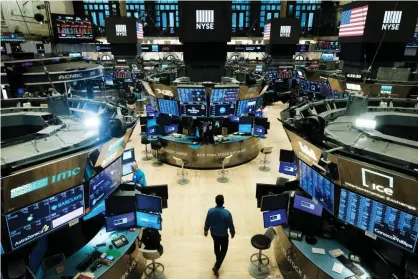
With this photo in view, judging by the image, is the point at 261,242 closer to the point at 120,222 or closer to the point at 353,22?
the point at 120,222

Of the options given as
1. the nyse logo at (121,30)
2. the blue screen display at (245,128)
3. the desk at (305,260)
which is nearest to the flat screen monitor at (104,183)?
the desk at (305,260)

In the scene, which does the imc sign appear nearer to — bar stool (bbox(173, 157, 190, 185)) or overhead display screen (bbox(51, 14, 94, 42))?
bar stool (bbox(173, 157, 190, 185))

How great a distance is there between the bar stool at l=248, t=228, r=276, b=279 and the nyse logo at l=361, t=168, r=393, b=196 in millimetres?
2620

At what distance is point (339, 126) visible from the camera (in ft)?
19.0

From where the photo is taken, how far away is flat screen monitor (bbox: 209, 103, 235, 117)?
1219 centimetres

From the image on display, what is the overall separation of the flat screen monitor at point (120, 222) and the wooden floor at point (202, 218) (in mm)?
1403

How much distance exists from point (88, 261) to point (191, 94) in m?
7.88

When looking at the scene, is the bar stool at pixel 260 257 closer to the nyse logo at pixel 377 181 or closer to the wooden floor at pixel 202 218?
the wooden floor at pixel 202 218

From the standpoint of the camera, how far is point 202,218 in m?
8.45

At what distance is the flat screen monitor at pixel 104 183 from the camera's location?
5.13 meters

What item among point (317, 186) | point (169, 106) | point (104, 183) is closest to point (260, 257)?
point (317, 186)

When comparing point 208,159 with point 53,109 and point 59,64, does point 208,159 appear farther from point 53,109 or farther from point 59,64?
point 59,64

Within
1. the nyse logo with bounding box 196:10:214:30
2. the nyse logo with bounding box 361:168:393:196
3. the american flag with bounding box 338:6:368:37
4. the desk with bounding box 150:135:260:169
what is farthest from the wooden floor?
the american flag with bounding box 338:6:368:37

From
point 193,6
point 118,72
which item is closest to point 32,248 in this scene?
point 193,6
